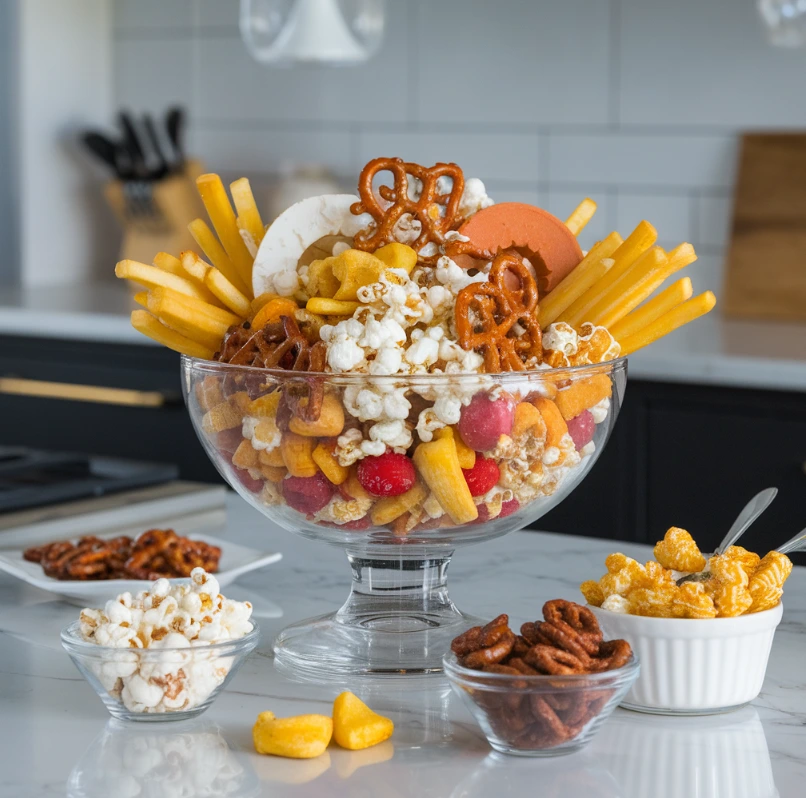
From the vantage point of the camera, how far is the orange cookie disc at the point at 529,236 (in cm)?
103

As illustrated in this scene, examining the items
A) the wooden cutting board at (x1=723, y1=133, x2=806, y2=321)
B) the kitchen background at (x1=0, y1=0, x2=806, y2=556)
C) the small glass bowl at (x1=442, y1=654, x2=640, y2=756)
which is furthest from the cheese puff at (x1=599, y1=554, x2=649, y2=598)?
the wooden cutting board at (x1=723, y1=133, x2=806, y2=321)

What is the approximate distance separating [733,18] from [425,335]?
199 centimetres

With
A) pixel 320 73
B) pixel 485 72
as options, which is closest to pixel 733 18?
pixel 485 72

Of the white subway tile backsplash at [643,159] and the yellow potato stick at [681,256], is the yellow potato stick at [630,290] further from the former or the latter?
the white subway tile backsplash at [643,159]

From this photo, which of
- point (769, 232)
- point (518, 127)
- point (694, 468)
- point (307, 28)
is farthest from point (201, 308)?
point (518, 127)

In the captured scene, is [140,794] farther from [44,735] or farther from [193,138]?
[193,138]

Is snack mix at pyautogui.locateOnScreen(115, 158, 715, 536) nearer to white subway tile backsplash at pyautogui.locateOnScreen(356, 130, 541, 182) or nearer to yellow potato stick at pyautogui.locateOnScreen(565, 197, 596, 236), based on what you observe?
yellow potato stick at pyautogui.locateOnScreen(565, 197, 596, 236)

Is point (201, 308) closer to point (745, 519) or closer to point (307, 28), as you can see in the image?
point (745, 519)

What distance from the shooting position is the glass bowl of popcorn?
824 mm

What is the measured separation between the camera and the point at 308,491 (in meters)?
0.92

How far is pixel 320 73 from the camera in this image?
3150 mm

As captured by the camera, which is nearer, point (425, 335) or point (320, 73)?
point (425, 335)

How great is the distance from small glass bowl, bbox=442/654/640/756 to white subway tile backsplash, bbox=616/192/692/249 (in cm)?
209

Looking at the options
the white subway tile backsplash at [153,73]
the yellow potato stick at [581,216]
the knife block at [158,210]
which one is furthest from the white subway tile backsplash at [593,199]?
the yellow potato stick at [581,216]
